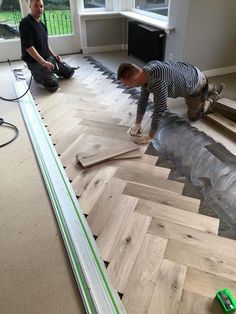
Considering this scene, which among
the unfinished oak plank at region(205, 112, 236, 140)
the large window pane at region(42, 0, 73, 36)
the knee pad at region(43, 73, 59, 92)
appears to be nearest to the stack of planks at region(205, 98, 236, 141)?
the unfinished oak plank at region(205, 112, 236, 140)

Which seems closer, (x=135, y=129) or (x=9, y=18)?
(x=135, y=129)

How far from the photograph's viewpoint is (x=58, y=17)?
4.19 meters

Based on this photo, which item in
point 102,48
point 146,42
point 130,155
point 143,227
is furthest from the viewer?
point 102,48

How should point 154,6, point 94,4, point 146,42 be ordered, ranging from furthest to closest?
point 94,4 → point 154,6 → point 146,42

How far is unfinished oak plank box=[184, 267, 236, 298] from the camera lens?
118 centimetres

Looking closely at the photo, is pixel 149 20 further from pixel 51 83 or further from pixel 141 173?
pixel 141 173

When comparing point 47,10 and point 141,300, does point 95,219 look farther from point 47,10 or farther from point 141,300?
point 47,10

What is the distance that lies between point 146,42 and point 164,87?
2.00 metres

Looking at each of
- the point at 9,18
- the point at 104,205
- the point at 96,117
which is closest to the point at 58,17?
the point at 9,18

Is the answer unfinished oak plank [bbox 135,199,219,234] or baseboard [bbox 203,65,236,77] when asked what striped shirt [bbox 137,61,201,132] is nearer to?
unfinished oak plank [bbox 135,199,219,234]

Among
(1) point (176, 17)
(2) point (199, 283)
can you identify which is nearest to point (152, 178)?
(2) point (199, 283)

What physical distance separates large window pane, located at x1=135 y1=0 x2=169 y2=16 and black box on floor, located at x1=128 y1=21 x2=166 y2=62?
0.26 m

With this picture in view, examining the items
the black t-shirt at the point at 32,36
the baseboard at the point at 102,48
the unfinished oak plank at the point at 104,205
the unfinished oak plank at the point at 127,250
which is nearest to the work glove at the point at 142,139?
the unfinished oak plank at the point at 104,205

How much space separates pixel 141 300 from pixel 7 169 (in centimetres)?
131
